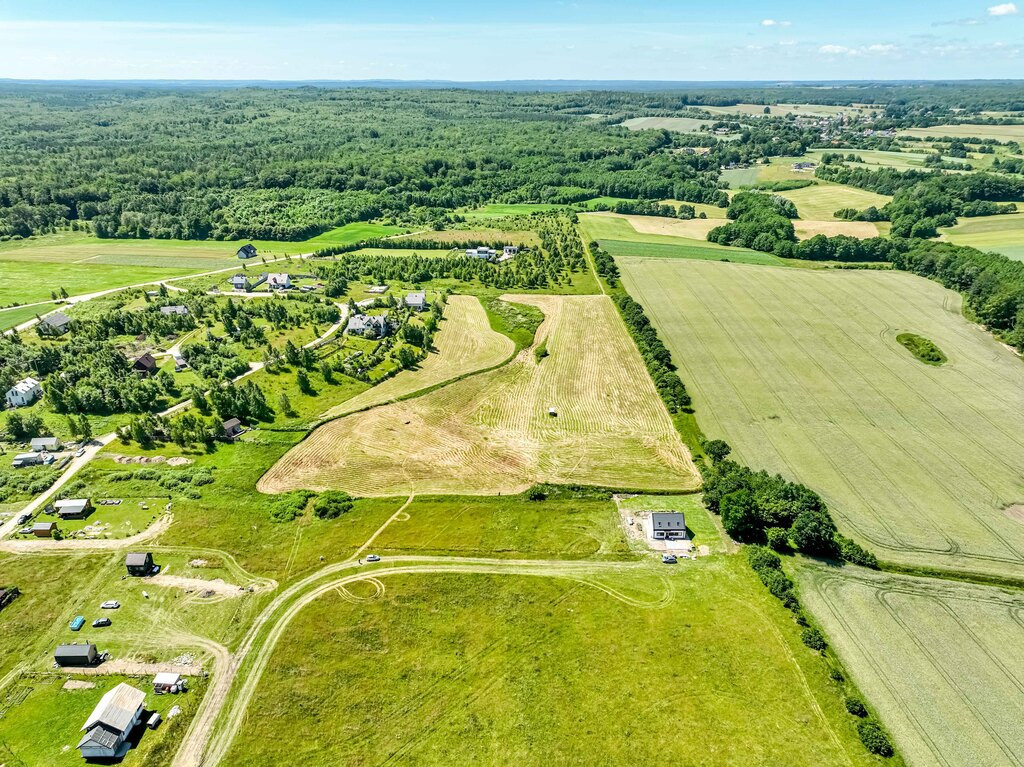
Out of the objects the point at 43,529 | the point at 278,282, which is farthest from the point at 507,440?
the point at 278,282

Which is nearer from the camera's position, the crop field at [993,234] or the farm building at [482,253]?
the crop field at [993,234]

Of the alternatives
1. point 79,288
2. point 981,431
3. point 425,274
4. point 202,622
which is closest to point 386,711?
point 202,622

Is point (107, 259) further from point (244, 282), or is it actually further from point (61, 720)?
point (61, 720)

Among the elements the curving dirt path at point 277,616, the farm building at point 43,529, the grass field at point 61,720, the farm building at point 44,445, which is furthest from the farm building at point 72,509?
the curving dirt path at point 277,616

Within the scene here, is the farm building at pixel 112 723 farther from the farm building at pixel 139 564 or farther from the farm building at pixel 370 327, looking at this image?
the farm building at pixel 370 327

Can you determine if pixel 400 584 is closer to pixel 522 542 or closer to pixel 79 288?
pixel 522 542

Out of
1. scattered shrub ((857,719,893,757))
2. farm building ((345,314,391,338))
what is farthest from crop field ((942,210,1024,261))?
farm building ((345,314,391,338))
